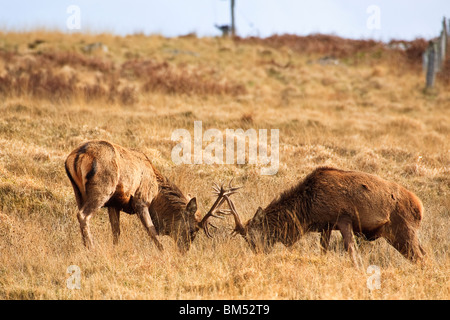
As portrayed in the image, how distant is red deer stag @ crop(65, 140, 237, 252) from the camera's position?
23.6 feet

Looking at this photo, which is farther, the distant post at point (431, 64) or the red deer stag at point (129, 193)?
the distant post at point (431, 64)

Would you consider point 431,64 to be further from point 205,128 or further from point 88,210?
point 88,210

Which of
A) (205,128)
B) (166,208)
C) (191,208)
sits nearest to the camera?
(191,208)

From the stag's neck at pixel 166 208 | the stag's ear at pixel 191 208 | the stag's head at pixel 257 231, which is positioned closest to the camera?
the stag's head at pixel 257 231

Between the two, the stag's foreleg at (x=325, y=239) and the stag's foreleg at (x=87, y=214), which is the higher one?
the stag's foreleg at (x=87, y=214)

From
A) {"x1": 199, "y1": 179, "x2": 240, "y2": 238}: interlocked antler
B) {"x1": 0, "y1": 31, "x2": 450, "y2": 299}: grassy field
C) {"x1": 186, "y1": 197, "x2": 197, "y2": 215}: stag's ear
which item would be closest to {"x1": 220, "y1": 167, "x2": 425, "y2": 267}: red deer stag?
{"x1": 0, "y1": 31, "x2": 450, "y2": 299}: grassy field

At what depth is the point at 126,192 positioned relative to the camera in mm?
7688

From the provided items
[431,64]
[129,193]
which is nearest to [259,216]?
[129,193]

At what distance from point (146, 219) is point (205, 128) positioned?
7.37 metres

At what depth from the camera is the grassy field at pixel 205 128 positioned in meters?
6.49

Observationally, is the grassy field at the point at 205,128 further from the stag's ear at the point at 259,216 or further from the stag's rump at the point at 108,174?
the stag's rump at the point at 108,174

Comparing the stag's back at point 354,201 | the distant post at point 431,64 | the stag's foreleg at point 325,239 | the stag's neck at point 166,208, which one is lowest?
the stag's foreleg at point 325,239

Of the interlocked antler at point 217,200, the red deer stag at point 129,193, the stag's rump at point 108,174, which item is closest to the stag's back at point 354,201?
the interlocked antler at point 217,200

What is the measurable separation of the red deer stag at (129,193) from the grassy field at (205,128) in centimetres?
30
